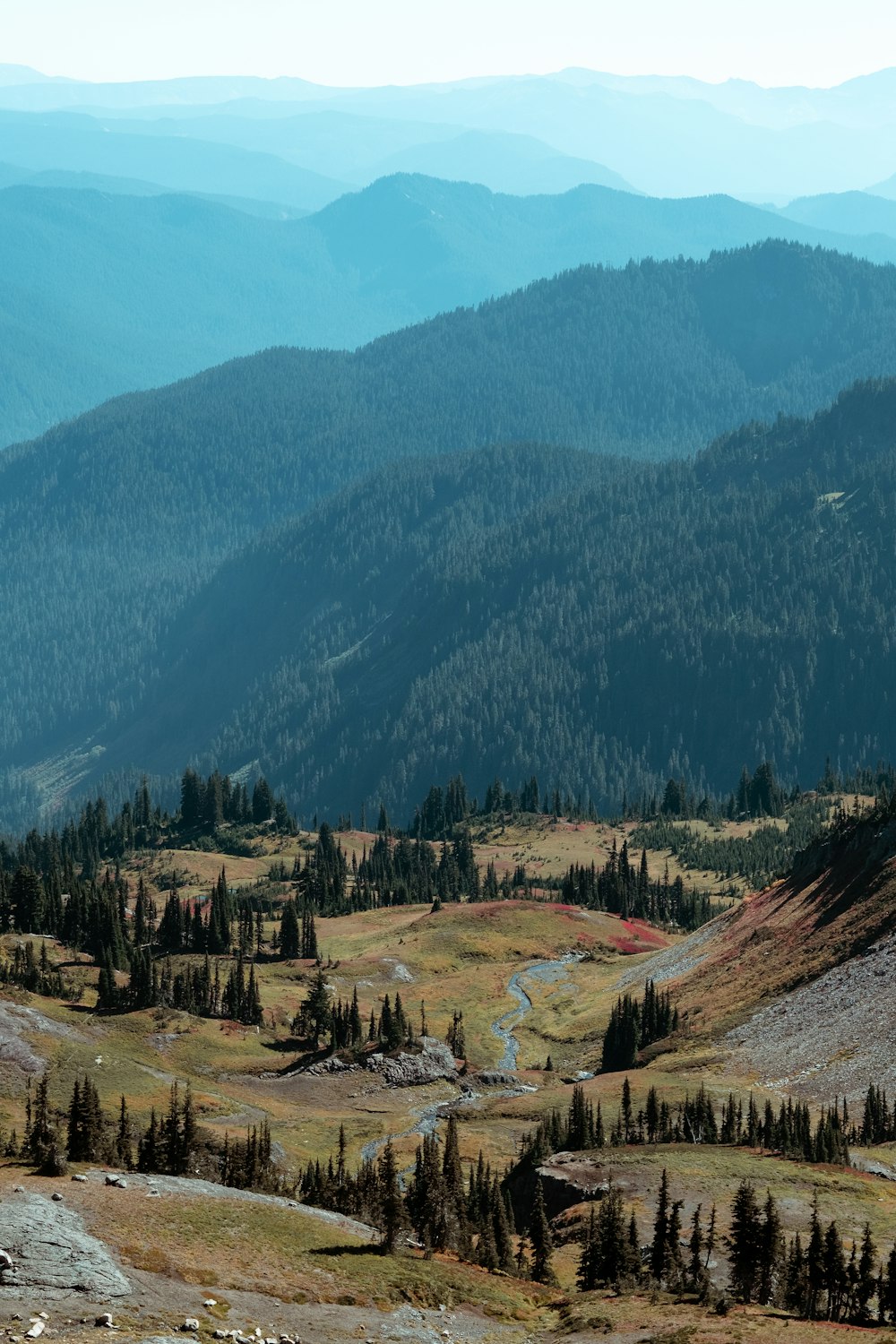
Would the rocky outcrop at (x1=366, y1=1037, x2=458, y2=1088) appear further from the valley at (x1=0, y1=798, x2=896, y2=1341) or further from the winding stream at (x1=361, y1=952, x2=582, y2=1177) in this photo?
the winding stream at (x1=361, y1=952, x2=582, y2=1177)

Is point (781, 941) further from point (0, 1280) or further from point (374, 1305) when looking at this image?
point (0, 1280)

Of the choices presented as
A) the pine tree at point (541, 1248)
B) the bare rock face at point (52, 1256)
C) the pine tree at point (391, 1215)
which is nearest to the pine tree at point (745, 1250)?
the pine tree at point (541, 1248)

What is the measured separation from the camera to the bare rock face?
66.6 meters

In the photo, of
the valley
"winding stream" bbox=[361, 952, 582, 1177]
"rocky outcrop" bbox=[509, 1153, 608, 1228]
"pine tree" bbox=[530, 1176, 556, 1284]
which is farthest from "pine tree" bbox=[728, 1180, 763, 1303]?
"winding stream" bbox=[361, 952, 582, 1177]

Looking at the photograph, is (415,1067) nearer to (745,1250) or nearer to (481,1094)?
(481,1094)

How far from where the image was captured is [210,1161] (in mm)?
104062

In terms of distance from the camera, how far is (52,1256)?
6819 centimetres

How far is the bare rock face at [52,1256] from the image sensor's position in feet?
218

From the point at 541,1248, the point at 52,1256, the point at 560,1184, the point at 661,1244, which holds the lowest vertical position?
the point at 560,1184

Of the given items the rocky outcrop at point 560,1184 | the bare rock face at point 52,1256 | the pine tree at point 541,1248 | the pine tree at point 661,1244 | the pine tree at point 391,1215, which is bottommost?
the rocky outcrop at point 560,1184

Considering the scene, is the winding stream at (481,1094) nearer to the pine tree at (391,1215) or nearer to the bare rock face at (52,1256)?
the pine tree at (391,1215)

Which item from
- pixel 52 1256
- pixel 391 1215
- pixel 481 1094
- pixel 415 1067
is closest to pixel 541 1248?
pixel 391 1215

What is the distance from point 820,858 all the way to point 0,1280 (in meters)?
130

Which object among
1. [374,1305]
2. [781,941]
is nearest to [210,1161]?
[374,1305]
